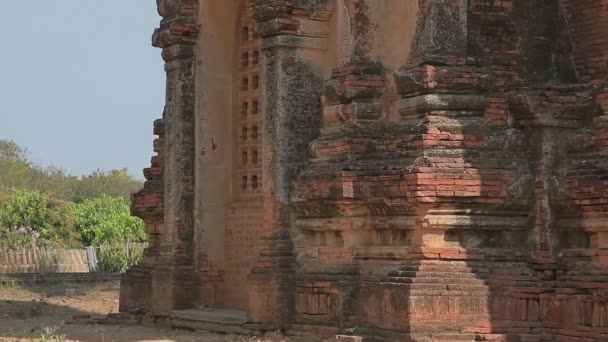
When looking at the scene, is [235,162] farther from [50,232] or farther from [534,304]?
[50,232]

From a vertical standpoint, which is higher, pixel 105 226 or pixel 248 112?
pixel 248 112

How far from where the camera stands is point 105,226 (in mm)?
40344

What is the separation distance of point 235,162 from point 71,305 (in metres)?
6.52

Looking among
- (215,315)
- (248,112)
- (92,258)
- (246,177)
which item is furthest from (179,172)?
(92,258)

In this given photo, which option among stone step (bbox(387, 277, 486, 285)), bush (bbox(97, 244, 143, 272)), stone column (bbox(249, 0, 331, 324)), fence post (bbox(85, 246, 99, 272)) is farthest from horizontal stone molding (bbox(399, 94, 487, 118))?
fence post (bbox(85, 246, 99, 272))

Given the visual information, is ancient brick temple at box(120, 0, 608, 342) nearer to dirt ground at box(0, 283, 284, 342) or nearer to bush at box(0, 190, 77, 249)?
dirt ground at box(0, 283, 284, 342)

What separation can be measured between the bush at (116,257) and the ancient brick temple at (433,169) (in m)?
17.7

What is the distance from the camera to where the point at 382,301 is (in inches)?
551

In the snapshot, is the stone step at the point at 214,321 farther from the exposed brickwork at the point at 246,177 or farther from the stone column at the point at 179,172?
the exposed brickwork at the point at 246,177

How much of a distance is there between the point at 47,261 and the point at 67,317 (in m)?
12.2

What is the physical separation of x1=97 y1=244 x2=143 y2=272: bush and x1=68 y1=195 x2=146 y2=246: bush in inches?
144

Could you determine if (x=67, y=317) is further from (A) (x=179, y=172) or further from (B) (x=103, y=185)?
(B) (x=103, y=185)

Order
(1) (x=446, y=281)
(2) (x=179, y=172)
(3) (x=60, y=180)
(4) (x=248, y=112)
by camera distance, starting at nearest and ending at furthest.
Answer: (1) (x=446, y=281), (4) (x=248, y=112), (2) (x=179, y=172), (3) (x=60, y=180)

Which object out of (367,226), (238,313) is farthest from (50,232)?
(367,226)
